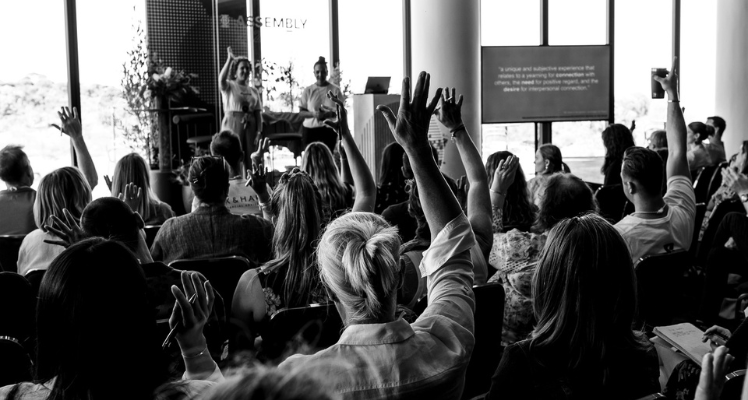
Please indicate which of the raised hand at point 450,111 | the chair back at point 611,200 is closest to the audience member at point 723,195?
the chair back at point 611,200

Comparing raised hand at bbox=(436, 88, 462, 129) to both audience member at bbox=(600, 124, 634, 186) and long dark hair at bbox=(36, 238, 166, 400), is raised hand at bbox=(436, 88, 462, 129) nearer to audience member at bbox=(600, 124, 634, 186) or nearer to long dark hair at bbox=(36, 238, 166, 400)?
long dark hair at bbox=(36, 238, 166, 400)

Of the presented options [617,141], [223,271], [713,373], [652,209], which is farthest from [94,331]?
[617,141]

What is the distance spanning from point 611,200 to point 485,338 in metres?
3.00

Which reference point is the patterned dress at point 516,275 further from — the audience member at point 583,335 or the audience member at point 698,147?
the audience member at point 698,147

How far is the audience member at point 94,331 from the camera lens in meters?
1.23

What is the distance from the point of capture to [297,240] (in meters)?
2.83

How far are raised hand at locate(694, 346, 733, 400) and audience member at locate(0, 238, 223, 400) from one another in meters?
0.87

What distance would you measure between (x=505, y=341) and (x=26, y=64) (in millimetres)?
8276

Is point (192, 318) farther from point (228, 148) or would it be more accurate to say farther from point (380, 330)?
point (228, 148)

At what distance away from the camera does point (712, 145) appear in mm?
8039

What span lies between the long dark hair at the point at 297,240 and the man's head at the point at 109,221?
21.9 inches

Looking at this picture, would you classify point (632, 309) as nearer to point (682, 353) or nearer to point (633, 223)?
point (682, 353)

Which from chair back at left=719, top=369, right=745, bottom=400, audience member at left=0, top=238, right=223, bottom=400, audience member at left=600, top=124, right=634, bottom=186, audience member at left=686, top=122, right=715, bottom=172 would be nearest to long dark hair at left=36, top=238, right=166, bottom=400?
audience member at left=0, top=238, right=223, bottom=400

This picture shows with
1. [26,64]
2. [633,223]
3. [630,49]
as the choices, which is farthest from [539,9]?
[633,223]
